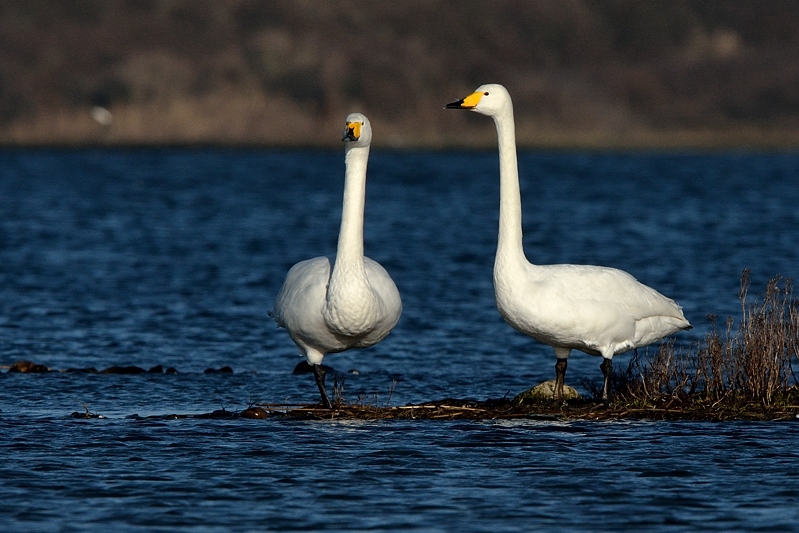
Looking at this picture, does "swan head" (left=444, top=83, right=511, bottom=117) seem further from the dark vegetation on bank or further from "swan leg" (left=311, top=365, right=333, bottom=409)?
"swan leg" (left=311, top=365, right=333, bottom=409)

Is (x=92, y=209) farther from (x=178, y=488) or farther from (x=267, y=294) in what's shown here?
(x=178, y=488)

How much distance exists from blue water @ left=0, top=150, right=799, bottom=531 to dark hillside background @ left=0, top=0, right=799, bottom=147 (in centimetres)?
2919

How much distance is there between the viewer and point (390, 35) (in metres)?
78.2

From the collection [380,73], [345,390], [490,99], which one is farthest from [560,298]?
[380,73]

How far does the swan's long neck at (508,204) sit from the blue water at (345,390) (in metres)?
1.38

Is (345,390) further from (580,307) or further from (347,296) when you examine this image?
(580,307)

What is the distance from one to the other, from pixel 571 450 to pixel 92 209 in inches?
1224

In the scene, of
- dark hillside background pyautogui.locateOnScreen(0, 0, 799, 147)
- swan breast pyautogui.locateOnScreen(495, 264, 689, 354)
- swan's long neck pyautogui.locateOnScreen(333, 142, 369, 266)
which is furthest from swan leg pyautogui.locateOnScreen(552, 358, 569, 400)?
dark hillside background pyautogui.locateOnScreen(0, 0, 799, 147)

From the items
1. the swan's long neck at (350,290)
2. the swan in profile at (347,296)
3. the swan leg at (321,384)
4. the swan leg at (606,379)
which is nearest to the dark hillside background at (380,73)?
the swan in profile at (347,296)

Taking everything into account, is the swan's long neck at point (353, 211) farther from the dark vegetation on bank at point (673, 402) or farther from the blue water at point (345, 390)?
the blue water at point (345, 390)

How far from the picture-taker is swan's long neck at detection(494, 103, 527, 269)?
11.2m

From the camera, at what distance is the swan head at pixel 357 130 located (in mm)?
11672

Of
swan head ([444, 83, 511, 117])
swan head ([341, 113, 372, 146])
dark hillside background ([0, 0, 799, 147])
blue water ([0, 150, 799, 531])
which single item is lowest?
blue water ([0, 150, 799, 531])

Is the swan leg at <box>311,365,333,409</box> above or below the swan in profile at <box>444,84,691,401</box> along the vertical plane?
below
